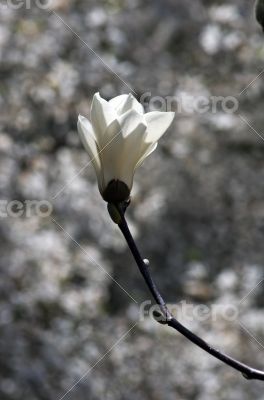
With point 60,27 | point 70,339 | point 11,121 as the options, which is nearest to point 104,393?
point 70,339

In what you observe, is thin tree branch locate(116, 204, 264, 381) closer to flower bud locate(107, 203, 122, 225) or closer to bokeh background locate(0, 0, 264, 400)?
flower bud locate(107, 203, 122, 225)

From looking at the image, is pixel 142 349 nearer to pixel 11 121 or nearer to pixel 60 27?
pixel 11 121

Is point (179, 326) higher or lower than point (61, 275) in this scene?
higher

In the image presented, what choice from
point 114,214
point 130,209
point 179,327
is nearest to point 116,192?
point 114,214

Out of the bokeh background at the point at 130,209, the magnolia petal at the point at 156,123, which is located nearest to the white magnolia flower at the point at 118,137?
the magnolia petal at the point at 156,123

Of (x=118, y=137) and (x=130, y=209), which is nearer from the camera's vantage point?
(x=118, y=137)

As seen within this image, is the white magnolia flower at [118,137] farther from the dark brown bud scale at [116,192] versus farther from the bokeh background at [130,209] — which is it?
the bokeh background at [130,209]

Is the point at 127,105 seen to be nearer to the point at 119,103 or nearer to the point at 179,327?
the point at 119,103
